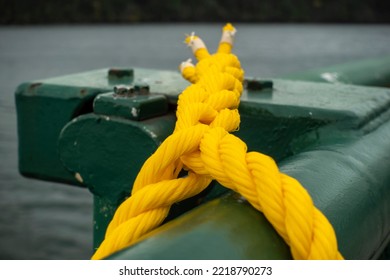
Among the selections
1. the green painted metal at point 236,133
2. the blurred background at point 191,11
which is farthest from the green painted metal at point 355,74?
the blurred background at point 191,11

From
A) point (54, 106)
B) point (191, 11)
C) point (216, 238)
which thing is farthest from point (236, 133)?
point (191, 11)

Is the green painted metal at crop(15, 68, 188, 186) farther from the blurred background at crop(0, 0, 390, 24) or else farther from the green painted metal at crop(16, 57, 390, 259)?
the blurred background at crop(0, 0, 390, 24)

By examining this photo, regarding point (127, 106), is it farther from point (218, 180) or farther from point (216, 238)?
point (216, 238)

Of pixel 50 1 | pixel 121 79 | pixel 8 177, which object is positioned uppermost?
pixel 121 79

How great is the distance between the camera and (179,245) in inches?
24.4

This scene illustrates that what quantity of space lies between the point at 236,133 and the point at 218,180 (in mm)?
480

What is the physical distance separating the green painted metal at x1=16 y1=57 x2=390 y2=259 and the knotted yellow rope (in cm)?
3

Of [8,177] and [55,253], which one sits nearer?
[55,253]

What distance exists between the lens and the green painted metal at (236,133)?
676mm

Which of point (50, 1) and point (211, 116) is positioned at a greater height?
point (211, 116)

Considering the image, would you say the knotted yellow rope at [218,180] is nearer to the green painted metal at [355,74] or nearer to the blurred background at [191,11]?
the green painted metal at [355,74]
